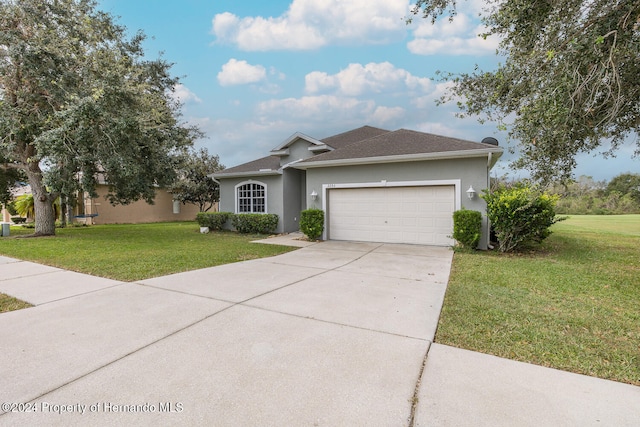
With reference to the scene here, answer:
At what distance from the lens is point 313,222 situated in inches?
443

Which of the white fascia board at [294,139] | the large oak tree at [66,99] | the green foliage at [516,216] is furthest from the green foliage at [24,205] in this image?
the green foliage at [516,216]

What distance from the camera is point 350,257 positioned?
317 inches

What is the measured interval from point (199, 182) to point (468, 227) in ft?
61.5

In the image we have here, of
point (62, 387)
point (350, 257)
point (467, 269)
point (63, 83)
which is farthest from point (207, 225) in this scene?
point (62, 387)

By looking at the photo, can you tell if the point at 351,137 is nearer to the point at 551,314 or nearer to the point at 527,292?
the point at 527,292

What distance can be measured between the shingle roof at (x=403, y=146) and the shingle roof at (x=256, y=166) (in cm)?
361

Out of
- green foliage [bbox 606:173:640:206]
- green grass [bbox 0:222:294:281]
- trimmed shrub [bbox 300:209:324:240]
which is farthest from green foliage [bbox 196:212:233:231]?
green foliage [bbox 606:173:640:206]

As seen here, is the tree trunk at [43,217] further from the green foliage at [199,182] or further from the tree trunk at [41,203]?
the green foliage at [199,182]

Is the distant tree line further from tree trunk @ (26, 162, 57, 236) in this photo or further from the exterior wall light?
tree trunk @ (26, 162, 57, 236)

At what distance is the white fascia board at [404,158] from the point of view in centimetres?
896

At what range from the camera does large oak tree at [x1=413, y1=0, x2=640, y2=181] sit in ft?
14.9

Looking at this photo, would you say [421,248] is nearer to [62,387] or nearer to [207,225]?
[62,387]

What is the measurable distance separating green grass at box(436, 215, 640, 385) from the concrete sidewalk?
0.28 meters

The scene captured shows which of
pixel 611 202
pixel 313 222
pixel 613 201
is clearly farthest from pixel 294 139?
pixel 613 201
